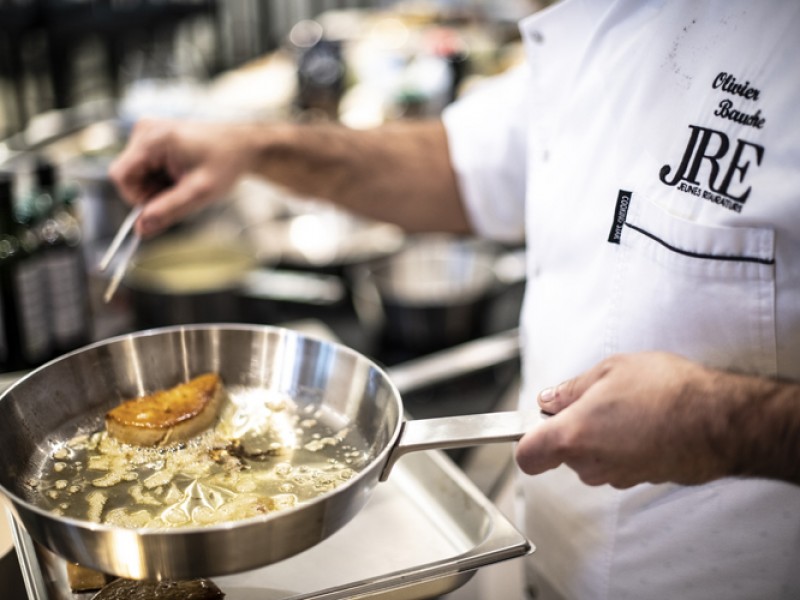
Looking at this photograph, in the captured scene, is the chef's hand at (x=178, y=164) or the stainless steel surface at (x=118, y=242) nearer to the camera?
the stainless steel surface at (x=118, y=242)

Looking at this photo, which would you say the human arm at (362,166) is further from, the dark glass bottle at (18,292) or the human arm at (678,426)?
the human arm at (678,426)

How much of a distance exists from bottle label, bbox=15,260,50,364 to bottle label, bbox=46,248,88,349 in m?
0.02

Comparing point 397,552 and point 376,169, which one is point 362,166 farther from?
point 397,552

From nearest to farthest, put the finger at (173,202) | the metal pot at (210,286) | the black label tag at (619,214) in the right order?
the black label tag at (619,214) < the finger at (173,202) < the metal pot at (210,286)

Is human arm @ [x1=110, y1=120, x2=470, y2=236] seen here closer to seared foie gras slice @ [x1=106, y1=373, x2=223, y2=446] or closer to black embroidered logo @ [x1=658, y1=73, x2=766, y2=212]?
seared foie gras slice @ [x1=106, y1=373, x2=223, y2=446]

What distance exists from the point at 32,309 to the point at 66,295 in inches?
3.0

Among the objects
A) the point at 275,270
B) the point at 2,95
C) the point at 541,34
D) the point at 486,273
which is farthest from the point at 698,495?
the point at 2,95

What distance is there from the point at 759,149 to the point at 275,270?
4.72 feet

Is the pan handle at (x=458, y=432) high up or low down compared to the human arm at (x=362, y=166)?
down

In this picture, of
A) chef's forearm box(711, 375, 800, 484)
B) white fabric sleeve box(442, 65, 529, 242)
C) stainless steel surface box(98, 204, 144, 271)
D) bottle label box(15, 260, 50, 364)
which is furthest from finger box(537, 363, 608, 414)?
bottle label box(15, 260, 50, 364)

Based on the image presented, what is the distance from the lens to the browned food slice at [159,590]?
81 centimetres

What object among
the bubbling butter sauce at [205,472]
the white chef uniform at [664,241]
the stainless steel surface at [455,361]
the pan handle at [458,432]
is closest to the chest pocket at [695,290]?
the white chef uniform at [664,241]

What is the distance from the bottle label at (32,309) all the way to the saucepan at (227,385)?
67 centimetres

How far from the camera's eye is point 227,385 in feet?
3.42
